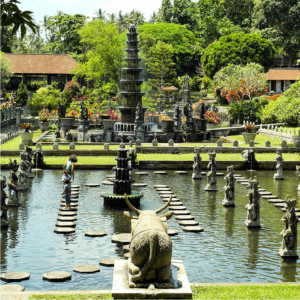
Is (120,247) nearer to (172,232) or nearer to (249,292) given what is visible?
(172,232)

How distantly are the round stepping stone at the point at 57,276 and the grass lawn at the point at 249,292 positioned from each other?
344 centimetres

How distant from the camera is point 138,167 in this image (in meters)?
35.3

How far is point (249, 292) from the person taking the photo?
43.0 ft

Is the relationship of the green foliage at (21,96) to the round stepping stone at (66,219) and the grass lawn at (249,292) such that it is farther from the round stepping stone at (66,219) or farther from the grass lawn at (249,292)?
the grass lawn at (249,292)

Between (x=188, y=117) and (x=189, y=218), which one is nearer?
(x=189, y=218)

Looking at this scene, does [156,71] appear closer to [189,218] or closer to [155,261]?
[189,218]

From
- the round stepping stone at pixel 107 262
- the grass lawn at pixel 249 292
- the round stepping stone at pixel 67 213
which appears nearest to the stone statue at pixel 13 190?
the round stepping stone at pixel 67 213

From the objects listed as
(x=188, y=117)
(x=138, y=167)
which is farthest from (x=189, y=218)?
(x=188, y=117)

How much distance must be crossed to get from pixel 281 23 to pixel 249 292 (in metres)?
87.4

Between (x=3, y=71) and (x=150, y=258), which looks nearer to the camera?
(x=150, y=258)

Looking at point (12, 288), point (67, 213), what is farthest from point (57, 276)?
point (67, 213)

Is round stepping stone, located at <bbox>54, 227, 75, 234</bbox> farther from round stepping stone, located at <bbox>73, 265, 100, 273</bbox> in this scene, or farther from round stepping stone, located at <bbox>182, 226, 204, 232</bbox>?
round stepping stone, located at <bbox>73, 265, 100, 273</bbox>

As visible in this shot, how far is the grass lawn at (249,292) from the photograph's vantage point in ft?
41.9

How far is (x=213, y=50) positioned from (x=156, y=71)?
1237cm
